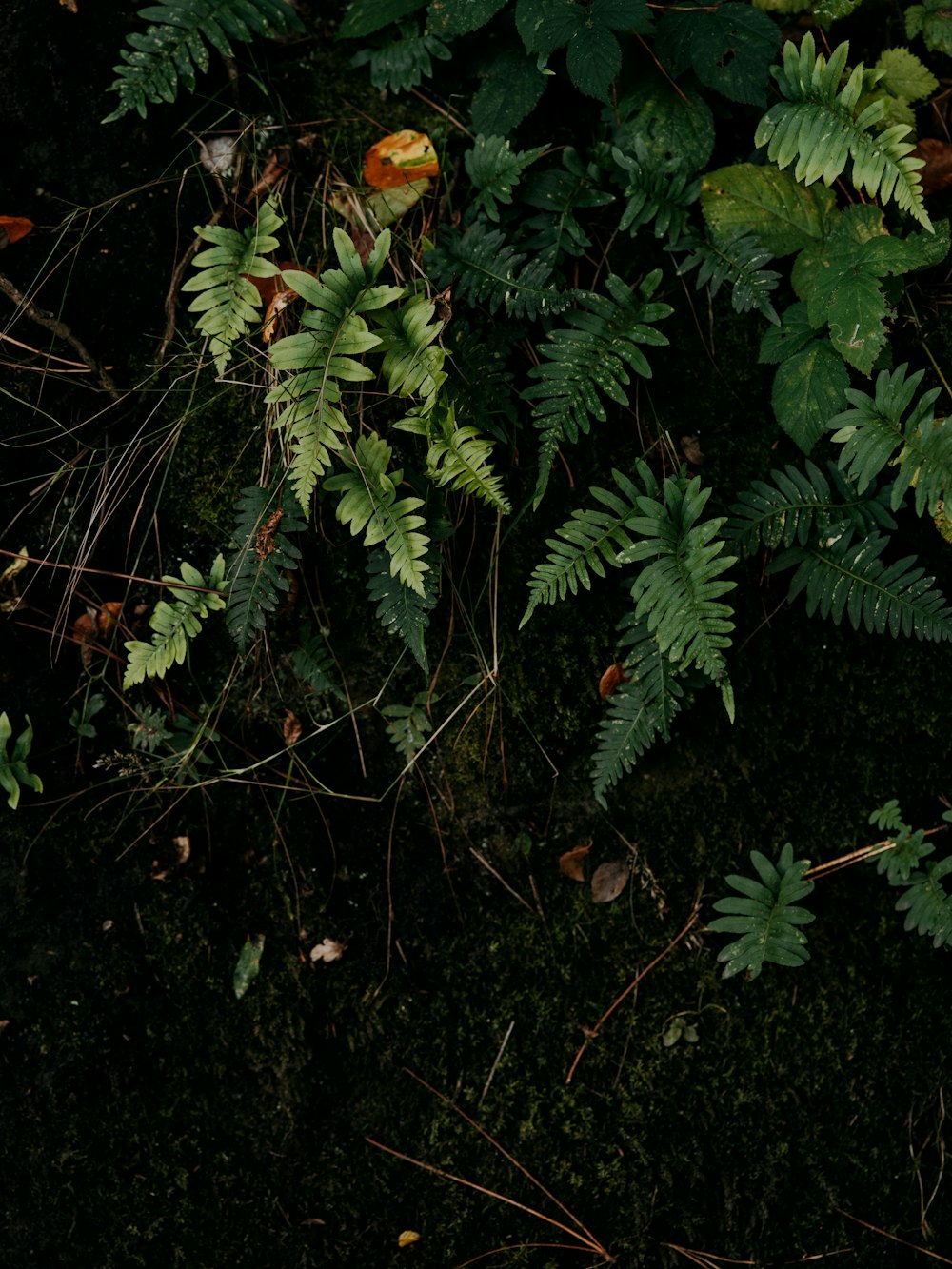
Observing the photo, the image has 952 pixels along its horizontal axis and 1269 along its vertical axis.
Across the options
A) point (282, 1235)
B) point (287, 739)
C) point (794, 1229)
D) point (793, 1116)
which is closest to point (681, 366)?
point (287, 739)

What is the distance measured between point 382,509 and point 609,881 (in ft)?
4.37

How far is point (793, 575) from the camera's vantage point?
9.66ft

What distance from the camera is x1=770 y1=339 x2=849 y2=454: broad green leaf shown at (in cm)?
282

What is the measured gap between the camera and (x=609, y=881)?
10.0 feet

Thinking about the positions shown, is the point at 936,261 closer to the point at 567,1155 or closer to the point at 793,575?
the point at 793,575

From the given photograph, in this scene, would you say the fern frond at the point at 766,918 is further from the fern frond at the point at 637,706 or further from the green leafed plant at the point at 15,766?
the green leafed plant at the point at 15,766

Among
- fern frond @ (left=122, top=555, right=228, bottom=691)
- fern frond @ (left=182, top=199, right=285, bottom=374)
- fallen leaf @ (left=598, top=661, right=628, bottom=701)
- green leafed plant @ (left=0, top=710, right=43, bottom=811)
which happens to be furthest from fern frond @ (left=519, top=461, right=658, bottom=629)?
green leafed plant @ (left=0, top=710, right=43, bottom=811)

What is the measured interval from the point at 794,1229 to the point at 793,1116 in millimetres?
315

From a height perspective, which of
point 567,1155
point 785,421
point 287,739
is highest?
point 785,421

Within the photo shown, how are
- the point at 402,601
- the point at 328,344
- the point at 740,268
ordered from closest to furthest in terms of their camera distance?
1. the point at 328,344
2. the point at 402,601
3. the point at 740,268

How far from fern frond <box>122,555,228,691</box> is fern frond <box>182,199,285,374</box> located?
61cm

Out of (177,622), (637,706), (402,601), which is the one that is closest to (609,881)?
(637,706)

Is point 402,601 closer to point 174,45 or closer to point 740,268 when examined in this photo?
point 740,268

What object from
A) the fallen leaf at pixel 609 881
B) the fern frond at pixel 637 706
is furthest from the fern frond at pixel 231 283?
the fallen leaf at pixel 609 881
